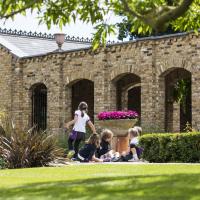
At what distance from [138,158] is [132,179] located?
7.25m

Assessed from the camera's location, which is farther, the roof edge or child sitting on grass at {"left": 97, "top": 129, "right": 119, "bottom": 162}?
the roof edge

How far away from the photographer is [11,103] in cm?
3142

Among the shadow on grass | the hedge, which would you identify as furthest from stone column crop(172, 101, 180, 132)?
the shadow on grass

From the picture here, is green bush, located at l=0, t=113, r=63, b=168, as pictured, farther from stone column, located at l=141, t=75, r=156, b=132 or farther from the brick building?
stone column, located at l=141, t=75, r=156, b=132

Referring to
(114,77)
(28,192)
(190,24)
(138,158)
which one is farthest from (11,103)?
(28,192)

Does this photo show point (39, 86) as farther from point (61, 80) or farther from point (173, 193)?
point (173, 193)

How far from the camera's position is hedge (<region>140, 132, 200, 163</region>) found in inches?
675

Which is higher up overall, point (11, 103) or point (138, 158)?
point (11, 103)

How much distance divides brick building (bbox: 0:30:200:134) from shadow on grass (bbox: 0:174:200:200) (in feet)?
40.8

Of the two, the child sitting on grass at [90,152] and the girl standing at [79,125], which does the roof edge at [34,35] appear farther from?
the child sitting on grass at [90,152]

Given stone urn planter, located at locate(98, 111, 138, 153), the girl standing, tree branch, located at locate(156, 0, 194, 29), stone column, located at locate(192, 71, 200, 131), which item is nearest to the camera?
tree branch, located at locate(156, 0, 194, 29)

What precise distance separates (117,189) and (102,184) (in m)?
0.59

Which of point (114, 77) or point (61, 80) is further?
point (61, 80)

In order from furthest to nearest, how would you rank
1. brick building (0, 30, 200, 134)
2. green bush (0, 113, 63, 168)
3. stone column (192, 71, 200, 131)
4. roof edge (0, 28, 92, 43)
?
1. roof edge (0, 28, 92, 43)
2. brick building (0, 30, 200, 134)
3. stone column (192, 71, 200, 131)
4. green bush (0, 113, 63, 168)
